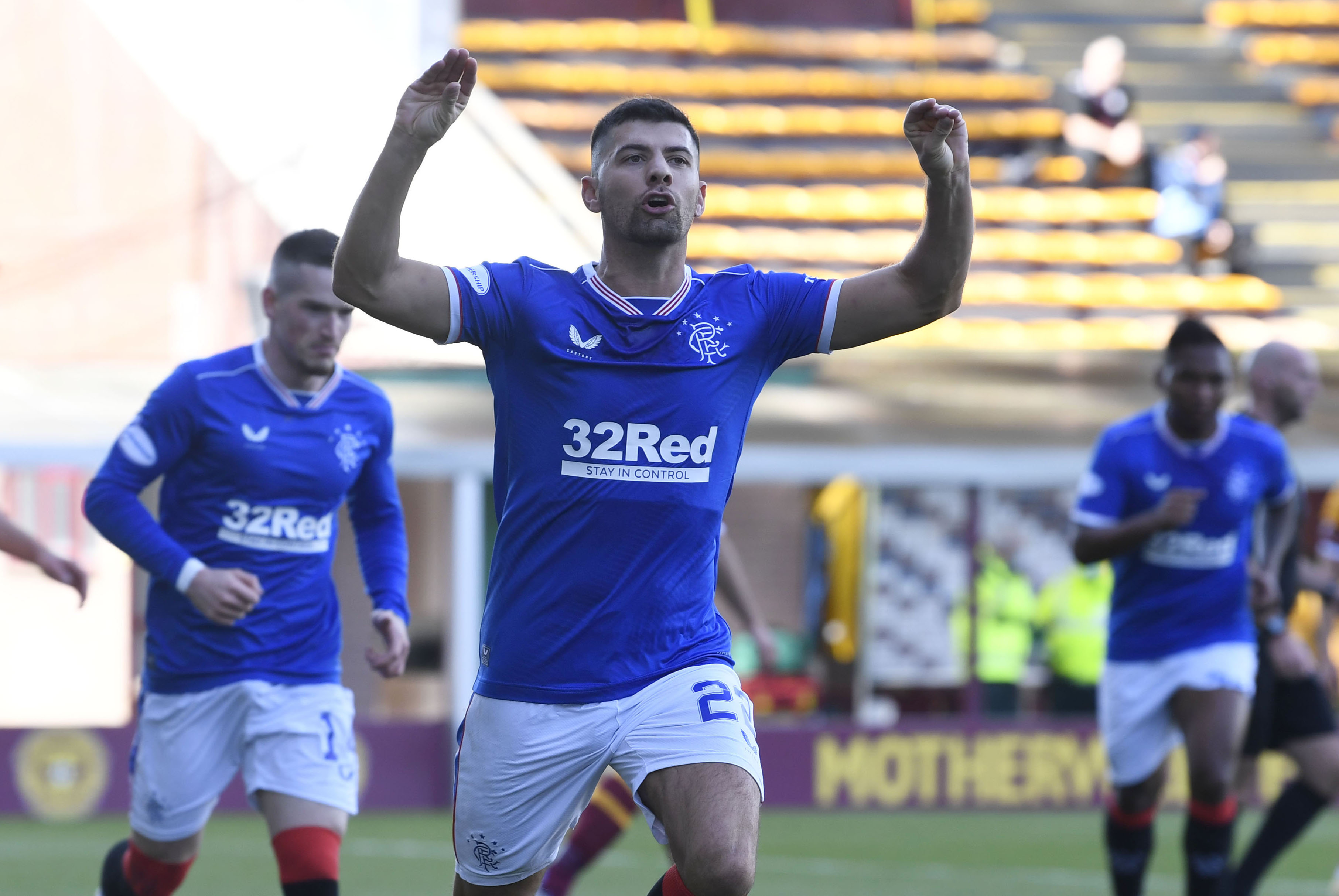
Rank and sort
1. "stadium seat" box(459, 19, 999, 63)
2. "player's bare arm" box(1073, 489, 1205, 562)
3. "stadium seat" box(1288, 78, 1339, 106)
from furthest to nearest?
"stadium seat" box(1288, 78, 1339, 106), "stadium seat" box(459, 19, 999, 63), "player's bare arm" box(1073, 489, 1205, 562)

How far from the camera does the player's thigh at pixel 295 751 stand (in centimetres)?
470

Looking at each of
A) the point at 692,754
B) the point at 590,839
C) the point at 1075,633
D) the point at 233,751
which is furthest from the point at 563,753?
the point at 1075,633

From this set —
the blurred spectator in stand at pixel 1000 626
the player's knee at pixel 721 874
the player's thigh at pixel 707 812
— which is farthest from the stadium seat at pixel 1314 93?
the player's knee at pixel 721 874

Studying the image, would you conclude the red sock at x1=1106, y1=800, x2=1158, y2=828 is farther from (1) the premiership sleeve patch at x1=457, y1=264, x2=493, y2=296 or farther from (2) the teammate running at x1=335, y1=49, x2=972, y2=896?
(1) the premiership sleeve patch at x1=457, y1=264, x2=493, y2=296

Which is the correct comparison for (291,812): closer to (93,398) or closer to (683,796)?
(683,796)

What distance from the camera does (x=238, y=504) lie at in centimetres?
478

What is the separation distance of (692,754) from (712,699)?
0.43ft

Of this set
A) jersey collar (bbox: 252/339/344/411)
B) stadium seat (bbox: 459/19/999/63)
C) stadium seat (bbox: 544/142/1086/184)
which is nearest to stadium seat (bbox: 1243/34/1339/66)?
stadium seat (bbox: 459/19/999/63)

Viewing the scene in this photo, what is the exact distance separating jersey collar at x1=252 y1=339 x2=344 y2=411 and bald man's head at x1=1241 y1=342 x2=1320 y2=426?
11.3ft

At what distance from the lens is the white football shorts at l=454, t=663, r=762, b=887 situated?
3.60m

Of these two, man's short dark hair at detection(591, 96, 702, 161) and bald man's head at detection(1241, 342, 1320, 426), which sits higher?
man's short dark hair at detection(591, 96, 702, 161)

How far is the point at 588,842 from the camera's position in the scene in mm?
6234

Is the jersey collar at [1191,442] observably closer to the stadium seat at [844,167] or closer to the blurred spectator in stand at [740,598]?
the blurred spectator in stand at [740,598]

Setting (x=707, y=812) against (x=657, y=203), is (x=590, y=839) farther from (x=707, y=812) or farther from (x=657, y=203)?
(x=657, y=203)
